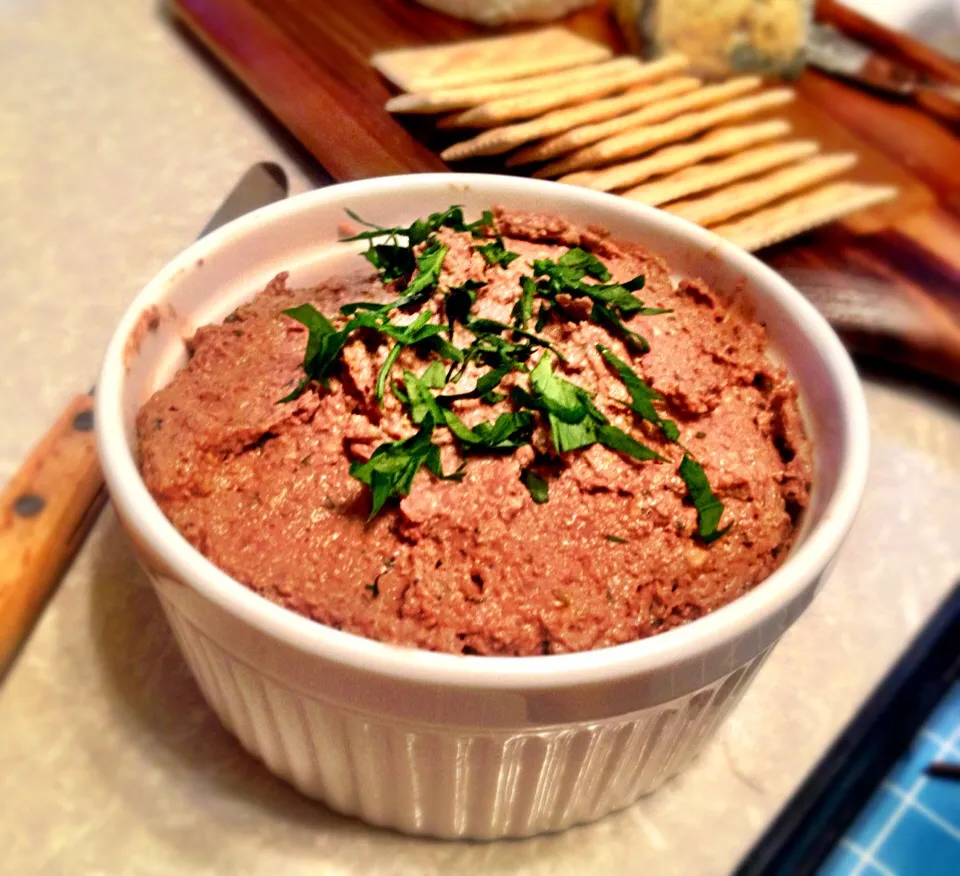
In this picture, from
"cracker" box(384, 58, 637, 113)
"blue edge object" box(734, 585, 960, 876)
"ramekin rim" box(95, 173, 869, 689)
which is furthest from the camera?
"cracker" box(384, 58, 637, 113)

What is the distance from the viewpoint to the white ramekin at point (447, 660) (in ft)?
2.00

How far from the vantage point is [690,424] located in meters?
0.79

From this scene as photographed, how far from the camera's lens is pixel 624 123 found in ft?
4.60

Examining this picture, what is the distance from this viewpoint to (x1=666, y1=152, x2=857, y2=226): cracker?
4.30 feet

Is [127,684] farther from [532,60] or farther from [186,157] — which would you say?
[532,60]

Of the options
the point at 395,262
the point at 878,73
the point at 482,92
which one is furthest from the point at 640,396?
the point at 878,73

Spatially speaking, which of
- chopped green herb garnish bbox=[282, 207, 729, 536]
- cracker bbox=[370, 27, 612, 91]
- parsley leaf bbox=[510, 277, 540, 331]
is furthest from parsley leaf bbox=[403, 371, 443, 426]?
cracker bbox=[370, 27, 612, 91]

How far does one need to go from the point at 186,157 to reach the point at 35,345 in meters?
0.55

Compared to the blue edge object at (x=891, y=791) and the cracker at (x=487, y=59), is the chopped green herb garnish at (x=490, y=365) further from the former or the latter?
the cracker at (x=487, y=59)

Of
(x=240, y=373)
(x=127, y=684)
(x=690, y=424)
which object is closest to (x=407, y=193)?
(x=240, y=373)

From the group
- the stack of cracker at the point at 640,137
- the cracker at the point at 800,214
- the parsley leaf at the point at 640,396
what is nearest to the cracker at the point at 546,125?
the stack of cracker at the point at 640,137

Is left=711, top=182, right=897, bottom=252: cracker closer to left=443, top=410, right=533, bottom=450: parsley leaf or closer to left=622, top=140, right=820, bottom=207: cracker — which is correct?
left=622, top=140, right=820, bottom=207: cracker

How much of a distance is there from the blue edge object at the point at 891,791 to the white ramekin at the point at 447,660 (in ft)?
0.68

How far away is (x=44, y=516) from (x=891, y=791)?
3.67ft
